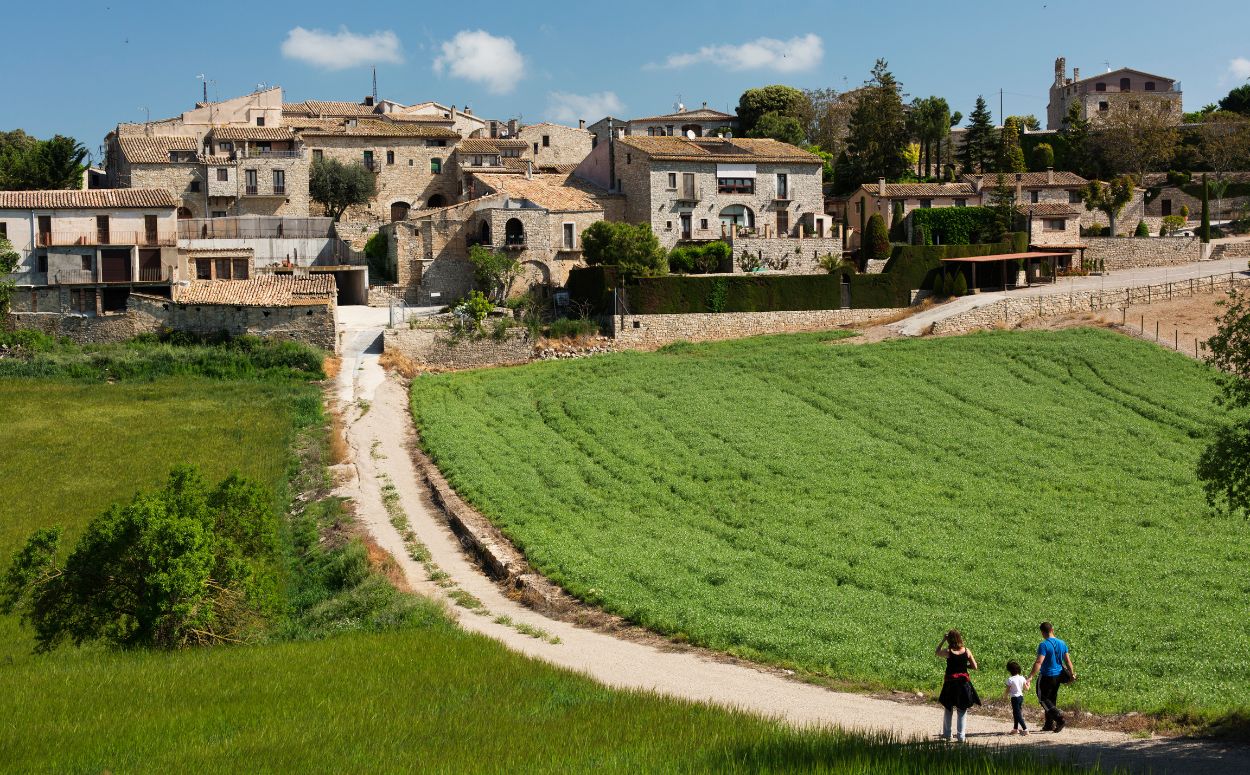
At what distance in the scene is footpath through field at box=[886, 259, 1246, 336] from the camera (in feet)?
201

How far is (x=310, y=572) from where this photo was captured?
2939cm

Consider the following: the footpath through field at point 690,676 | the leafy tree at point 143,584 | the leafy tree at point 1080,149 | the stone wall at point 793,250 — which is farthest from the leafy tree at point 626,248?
the leafy tree at point 1080,149

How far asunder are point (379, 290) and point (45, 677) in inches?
1826

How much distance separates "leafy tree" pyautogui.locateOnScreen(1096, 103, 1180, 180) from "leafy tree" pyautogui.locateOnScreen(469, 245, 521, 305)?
173 ft

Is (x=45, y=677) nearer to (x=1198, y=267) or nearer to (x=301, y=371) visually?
(x=301, y=371)

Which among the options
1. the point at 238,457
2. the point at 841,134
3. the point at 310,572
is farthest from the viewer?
the point at 841,134

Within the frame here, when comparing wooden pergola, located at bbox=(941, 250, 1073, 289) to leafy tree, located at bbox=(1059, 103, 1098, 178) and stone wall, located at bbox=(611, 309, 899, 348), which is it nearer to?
stone wall, located at bbox=(611, 309, 899, 348)

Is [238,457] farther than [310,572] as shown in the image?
Yes

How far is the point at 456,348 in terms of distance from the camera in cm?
5672

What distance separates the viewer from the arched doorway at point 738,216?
72500 mm

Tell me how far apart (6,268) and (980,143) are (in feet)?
228

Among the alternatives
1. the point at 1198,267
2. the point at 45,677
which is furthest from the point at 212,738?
the point at 1198,267

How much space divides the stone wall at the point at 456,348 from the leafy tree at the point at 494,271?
18.3ft

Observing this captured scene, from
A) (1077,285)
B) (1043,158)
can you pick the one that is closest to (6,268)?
(1077,285)
